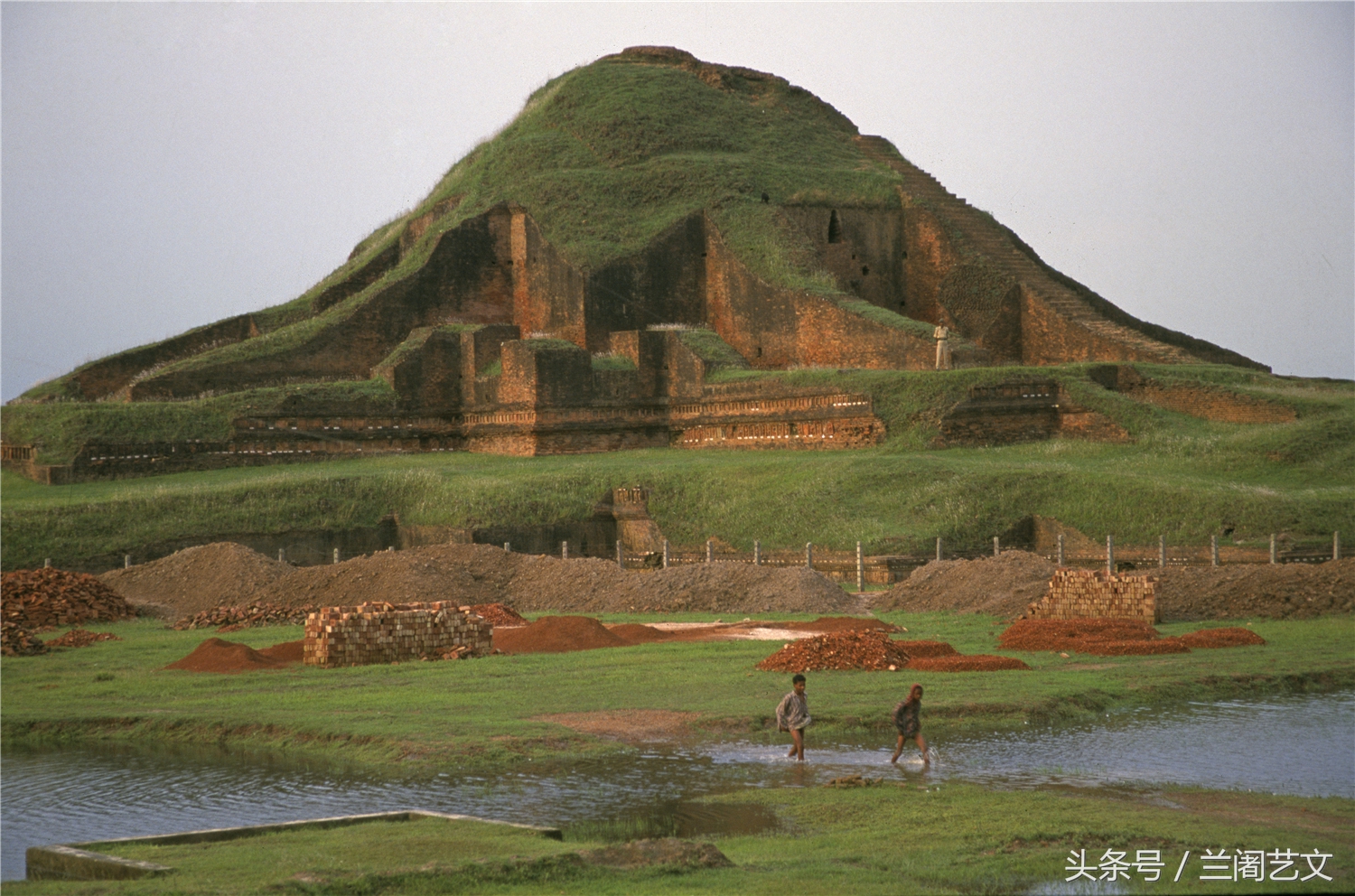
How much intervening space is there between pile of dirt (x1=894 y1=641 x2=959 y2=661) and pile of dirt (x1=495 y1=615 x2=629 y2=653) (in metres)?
3.38

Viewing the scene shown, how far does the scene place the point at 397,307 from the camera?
34469mm

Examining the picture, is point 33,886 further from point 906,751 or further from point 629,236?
point 629,236

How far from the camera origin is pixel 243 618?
819 inches

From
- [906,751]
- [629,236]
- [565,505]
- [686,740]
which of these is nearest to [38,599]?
[565,505]

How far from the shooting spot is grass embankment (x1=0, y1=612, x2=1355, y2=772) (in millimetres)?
11953

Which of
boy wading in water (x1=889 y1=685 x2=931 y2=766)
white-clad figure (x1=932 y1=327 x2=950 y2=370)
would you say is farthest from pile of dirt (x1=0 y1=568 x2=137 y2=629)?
white-clad figure (x1=932 y1=327 x2=950 y2=370)

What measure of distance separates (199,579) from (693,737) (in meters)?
12.9

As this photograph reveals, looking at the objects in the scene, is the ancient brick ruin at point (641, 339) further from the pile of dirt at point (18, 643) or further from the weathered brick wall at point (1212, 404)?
the pile of dirt at point (18, 643)

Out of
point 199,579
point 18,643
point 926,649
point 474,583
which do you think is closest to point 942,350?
point 474,583

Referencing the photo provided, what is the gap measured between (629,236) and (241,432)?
9887mm

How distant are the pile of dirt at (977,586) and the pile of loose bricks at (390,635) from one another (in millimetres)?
5944

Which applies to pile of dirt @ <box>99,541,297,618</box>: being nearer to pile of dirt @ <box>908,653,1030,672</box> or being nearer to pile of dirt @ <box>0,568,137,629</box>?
pile of dirt @ <box>0,568,137,629</box>

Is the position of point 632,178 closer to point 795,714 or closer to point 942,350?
point 942,350

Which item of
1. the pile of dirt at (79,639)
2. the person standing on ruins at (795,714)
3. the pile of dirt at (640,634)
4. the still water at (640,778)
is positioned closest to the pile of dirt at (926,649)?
the pile of dirt at (640,634)
